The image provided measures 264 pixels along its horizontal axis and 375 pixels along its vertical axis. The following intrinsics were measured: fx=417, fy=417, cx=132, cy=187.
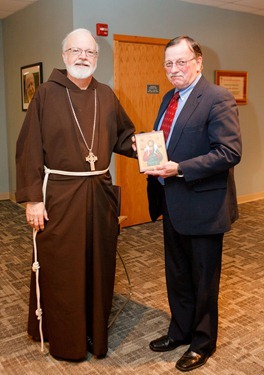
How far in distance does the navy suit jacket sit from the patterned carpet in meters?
0.77

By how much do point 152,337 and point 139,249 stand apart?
1.55 metres

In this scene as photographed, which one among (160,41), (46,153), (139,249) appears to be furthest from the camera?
(160,41)

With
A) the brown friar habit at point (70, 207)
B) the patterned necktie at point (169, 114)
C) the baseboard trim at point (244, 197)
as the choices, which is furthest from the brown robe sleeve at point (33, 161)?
the baseboard trim at point (244, 197)

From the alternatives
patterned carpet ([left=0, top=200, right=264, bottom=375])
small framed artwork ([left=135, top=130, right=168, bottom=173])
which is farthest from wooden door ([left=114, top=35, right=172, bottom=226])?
Result: small framed artwork ([left=135, top=130, right=168, bottom=173])

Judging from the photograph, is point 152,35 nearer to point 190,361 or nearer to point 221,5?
point 221,5

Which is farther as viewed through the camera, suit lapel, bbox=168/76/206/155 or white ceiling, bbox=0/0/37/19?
white ceiling, bbox=0/0/37/19

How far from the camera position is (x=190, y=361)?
2.17 m

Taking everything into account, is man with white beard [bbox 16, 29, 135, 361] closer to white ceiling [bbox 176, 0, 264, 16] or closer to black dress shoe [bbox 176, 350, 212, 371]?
black dress shoe [bbox 176, 350, 212, 371]

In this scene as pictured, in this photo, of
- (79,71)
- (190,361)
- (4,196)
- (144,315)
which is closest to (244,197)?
(4,196)

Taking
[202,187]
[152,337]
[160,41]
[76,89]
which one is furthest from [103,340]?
[160,41]

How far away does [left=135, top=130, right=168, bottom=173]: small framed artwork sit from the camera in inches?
78.5

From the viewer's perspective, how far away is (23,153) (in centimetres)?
215

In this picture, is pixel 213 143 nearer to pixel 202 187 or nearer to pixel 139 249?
pixel 202 187

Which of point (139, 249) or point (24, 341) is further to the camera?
point (139, 249)
